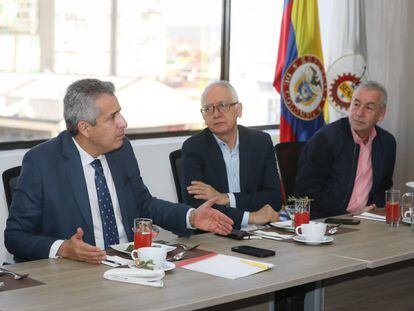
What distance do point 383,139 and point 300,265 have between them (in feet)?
6.48

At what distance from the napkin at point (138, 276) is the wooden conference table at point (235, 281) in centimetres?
3

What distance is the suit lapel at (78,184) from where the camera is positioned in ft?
10.4

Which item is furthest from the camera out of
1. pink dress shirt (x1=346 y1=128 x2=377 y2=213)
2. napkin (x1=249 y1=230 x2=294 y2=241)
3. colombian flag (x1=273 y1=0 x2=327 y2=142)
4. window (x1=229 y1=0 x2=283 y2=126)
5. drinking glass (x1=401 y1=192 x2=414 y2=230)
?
window (x1=229 y1=0 x2=283 y2=126)

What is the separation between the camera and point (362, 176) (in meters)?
4.61

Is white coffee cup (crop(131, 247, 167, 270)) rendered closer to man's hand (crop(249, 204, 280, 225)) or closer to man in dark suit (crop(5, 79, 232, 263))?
man in dark suit (crop(5, 79, 232, 263))

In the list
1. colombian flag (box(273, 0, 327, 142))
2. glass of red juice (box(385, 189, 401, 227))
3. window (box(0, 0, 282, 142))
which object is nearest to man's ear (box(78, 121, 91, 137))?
glass of red juice (box(385, 189, 401, 227))

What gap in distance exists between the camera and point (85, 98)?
10.6ft

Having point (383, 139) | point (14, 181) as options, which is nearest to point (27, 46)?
point (14, 181)

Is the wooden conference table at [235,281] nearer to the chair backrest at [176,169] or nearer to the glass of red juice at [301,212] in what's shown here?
the glass of red juice at [301,212]

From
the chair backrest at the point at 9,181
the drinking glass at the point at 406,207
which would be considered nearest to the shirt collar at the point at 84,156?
the chair backrest at the point at 9,181

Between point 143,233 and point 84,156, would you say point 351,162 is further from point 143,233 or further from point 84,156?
point 143,233

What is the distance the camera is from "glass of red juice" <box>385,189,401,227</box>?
3.66 metres

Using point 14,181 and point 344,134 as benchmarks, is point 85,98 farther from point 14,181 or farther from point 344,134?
point 344,134

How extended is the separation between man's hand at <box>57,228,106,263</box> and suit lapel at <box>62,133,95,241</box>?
316 millimetres
